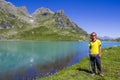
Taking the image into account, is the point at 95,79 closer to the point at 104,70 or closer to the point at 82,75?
the point at 82,75

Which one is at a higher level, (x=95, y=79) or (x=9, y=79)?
(x=95, y=79)

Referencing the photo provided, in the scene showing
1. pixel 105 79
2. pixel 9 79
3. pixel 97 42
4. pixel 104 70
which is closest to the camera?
pixel 105 79

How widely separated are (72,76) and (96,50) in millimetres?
4661

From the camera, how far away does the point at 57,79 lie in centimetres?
2709

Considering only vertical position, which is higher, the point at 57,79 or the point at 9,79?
the point at 57,79

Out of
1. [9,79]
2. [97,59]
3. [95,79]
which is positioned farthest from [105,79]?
[9,79]

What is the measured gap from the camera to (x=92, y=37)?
27.4m

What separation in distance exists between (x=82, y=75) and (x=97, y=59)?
9.49ft

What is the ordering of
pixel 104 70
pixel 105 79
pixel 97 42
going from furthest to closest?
1. pixel 104 70
2. pixel 97 42
3. pixel 105 79

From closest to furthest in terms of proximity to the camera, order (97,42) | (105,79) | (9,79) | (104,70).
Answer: (105,79), (97,42), (104,70), (9,79)

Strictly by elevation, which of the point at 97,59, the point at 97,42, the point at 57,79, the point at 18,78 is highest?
the point at 97,42

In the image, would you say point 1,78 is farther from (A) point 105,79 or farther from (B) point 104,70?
(A) point 105,79

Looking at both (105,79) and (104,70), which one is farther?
(104,70)

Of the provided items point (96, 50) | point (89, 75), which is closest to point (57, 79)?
point (89, 75)
